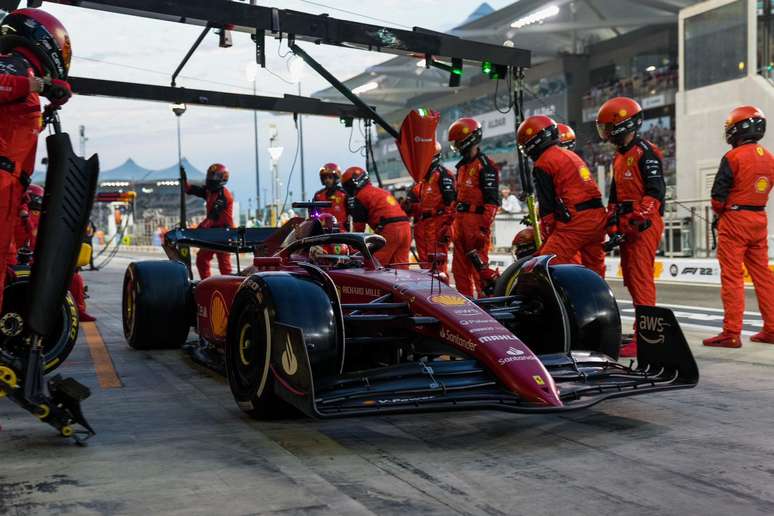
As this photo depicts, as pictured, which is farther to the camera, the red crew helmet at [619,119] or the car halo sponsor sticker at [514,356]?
the red crew helmet at [619,119]

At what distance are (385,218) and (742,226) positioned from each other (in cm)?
460

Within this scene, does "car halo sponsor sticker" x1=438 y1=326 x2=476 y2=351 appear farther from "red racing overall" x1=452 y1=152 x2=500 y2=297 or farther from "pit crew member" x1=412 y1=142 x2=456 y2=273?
"pit crew member" x1=412 y1=142 x2=456 y2=273

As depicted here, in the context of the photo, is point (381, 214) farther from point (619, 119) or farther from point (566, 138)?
point (619, 119)

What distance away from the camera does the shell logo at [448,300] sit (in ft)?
15.5

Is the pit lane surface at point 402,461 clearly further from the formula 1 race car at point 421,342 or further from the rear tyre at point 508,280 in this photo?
the rear tyre at point 508,280

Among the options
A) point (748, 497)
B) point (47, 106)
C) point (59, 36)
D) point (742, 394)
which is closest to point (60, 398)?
point (47, 106)

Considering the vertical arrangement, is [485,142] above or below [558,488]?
above

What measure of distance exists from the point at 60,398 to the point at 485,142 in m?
36.9

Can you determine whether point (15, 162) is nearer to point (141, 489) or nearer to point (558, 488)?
point (141, 489)

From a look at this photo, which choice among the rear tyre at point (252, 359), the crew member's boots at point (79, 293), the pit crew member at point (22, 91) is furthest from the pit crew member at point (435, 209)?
the pit crew member at point (22, 91)

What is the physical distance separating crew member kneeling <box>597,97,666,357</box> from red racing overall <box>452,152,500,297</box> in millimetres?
1909

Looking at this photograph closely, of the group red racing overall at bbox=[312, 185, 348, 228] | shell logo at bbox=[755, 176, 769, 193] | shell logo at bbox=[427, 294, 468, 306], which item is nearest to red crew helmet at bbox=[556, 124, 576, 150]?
shell logo at bbox=[755, 176, 769, 193]

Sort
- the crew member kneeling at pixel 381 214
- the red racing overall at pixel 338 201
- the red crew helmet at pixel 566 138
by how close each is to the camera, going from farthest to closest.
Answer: the red racing overall at pixel 338 201 < the crew member kneeling at pixel 381 214 < the red crew helmet at pixel 566 138

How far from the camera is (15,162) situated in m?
4.35
